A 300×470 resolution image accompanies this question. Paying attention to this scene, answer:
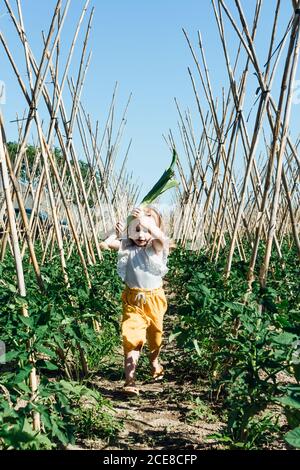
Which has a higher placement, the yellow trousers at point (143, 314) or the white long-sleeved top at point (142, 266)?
the white long-sleeved top at point (142, 266)

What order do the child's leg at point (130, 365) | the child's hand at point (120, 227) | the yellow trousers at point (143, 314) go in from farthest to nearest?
the child's hand at point (120, 227) < the yellow trousers at point (143, 314) < the child's leg at point (130, 365)

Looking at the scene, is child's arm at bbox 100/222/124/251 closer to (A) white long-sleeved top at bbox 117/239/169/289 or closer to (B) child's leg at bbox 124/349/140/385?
(A) white long-sleeved top at bbox 117/239/169/289

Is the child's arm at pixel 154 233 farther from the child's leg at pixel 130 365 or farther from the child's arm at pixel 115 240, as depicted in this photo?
the child's leg at pixel 130 365

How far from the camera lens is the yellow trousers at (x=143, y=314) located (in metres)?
3.29

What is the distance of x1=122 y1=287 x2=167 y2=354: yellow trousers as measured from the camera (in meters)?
3.29

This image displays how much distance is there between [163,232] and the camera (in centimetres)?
359

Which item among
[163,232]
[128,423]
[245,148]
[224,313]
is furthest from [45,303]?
[245,148]

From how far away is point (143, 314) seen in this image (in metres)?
3.41

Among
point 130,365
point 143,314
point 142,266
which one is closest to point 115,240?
point 142,266

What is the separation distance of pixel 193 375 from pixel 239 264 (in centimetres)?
85

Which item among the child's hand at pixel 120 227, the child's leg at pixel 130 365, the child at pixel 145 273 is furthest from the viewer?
the child's hand at pixel 120 227

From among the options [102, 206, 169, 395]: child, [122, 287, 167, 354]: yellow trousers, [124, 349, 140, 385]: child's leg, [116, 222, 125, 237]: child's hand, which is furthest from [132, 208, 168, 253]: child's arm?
[124, 349, 140, 385]: child's leg

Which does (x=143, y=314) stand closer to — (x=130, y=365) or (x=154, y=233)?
(x=130, y=365)

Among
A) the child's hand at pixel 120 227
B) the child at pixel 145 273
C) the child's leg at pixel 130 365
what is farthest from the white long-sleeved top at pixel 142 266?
the child's leg at pixel 130 365
